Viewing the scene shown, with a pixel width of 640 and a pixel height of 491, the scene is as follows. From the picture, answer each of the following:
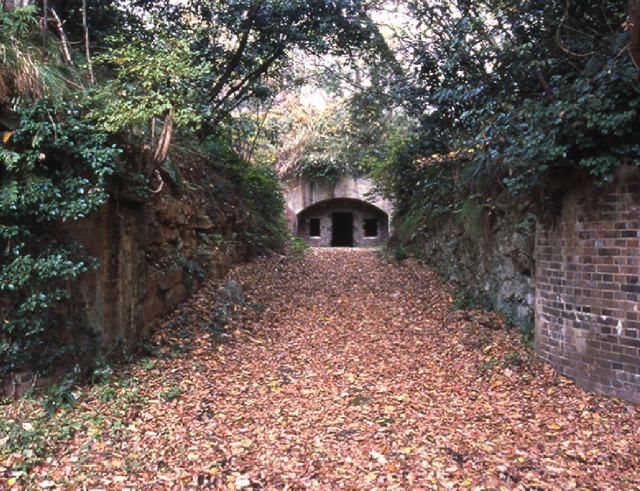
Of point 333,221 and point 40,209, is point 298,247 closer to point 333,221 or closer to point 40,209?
point 40,209

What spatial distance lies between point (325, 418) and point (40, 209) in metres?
3.05

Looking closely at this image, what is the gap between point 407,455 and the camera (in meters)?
3.50

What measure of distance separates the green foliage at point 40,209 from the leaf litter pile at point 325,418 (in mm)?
644

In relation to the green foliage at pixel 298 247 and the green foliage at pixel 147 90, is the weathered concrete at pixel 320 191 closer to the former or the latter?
the green foliage at pixel 298 247

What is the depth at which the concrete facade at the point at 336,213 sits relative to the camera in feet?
68.7

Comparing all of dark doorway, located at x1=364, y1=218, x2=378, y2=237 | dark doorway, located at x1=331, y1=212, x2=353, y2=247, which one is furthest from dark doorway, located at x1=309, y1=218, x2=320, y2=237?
dark doorway, located at x1=364, y1=218, x2=378, y2=237

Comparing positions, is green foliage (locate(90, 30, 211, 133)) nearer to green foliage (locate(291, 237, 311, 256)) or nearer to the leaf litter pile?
the leaf litter pile

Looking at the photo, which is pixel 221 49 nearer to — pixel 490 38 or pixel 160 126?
pixel 160 126

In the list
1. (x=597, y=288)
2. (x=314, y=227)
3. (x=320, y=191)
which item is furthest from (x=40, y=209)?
(x=314, y=227)

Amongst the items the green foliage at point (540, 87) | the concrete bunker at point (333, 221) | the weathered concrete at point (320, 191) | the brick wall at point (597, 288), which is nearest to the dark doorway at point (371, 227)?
the concrete bunker at point (333, 221)

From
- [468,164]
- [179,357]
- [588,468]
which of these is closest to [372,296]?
[468,164]

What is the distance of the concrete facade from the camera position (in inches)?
824

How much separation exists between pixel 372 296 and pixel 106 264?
4957mm

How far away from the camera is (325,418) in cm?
414
